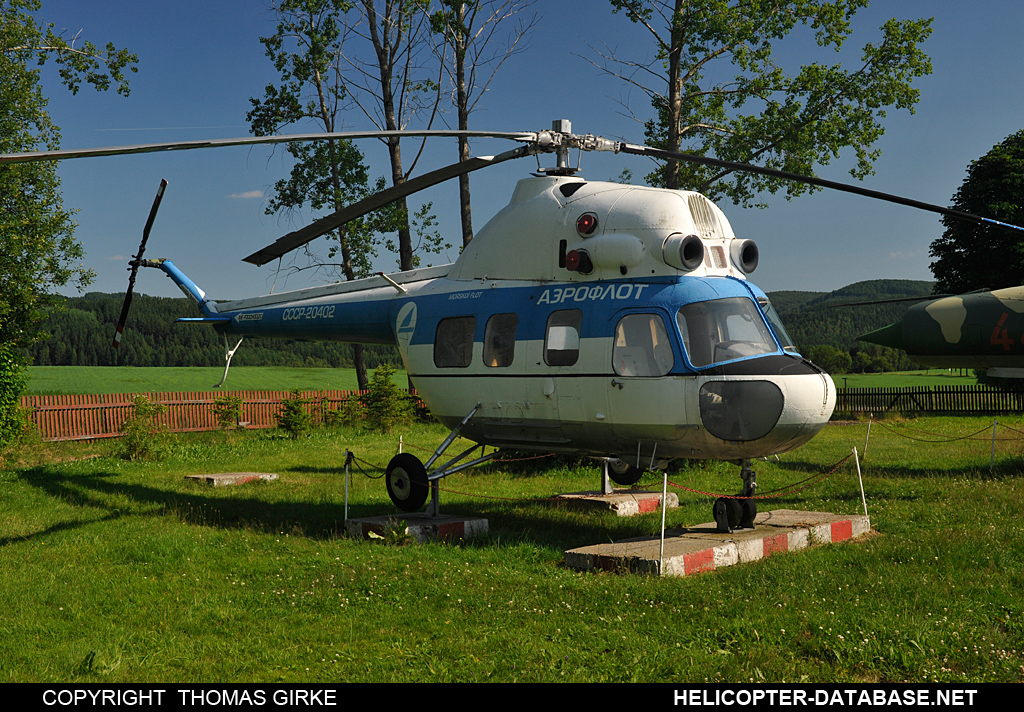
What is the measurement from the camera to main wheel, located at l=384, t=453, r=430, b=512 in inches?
442

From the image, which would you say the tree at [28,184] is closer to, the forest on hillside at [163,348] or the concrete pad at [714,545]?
the concrete pad at [714,545]

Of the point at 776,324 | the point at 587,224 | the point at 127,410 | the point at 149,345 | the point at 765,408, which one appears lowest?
the point at 127,410

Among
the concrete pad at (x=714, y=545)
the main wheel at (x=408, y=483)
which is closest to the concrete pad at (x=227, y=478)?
the main wheel at (x=408, y=483)

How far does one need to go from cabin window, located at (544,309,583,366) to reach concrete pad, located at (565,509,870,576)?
2.35 meters

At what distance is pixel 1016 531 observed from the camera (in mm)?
9531

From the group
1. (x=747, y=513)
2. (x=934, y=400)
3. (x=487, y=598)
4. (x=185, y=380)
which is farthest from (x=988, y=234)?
(x=185, y=380)

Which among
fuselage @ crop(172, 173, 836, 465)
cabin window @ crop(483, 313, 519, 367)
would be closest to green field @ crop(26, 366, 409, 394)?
fuselage @ crop(172, 173, 836, 465)

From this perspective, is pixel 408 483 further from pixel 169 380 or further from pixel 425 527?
pixel 169 380

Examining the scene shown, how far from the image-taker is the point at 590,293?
387 inches

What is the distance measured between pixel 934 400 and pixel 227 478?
32.5 meters

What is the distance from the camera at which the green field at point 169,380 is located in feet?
181

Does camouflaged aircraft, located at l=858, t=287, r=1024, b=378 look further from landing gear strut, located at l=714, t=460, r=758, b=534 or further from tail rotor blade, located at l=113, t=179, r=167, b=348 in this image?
tail rotor blade, located at l=113, t=179, r=167, b=348

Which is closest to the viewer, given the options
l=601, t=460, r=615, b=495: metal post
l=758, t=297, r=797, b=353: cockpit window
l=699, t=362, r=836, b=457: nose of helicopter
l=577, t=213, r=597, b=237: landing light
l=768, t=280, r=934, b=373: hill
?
l=699, t=362, r=836, b=457: nose of helicopter
